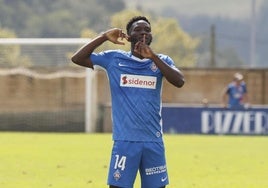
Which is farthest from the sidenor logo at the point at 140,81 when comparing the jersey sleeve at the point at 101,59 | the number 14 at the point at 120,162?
the number 14 at the point at 120,162

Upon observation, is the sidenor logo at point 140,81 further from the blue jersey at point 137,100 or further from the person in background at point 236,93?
the person in background at point 236,93

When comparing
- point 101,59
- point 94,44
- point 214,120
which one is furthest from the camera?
point 214,120

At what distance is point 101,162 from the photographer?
1897 centimetres

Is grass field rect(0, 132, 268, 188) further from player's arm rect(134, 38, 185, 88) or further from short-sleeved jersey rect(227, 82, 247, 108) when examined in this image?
player's arm rect(134, 38, 185, 88)

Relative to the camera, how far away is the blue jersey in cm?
890

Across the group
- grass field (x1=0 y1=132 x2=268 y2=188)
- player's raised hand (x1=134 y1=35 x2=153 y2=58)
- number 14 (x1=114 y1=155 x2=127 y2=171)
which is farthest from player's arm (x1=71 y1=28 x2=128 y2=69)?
grass field (x1=0 y1=132 x2=268 y2=188)

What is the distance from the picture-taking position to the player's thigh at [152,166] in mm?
8914

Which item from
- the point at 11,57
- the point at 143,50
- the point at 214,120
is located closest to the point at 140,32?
the point at 143,50

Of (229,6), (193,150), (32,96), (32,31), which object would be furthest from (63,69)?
(229,6)

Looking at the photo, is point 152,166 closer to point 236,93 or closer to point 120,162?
point 120,162

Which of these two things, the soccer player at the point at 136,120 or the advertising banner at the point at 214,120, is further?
the advertising banner at the point at 214,120

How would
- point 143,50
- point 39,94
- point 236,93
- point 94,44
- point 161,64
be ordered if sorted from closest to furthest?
point 143,50 < point 161,64 < point 94,44 < point 236,93 < point 39,94

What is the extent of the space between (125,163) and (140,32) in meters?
1.29

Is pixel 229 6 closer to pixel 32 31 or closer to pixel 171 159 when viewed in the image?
pixel 32 31
